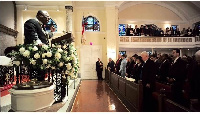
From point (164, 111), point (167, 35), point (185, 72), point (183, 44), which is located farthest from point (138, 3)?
point (164, 111)

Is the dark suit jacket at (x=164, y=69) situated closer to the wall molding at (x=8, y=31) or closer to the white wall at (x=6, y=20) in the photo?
the white wall at (x=6, y=20)

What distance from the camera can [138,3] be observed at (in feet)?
59.8

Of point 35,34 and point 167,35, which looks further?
point 167,35

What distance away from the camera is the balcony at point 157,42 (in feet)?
51.8

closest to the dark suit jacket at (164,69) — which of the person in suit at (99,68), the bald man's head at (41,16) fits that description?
the bald man's head at (41,16)

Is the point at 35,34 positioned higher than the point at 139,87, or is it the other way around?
the point at 35,34

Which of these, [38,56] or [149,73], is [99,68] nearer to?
[149,73]

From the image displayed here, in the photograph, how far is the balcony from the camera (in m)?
15.8

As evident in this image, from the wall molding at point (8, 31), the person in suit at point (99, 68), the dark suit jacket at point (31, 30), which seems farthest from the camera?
the person in suit at point (99, 68)

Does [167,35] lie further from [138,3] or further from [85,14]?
[85,14]

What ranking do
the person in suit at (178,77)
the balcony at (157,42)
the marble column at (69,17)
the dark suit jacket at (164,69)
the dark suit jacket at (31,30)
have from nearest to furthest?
the dark suit jacket at (31,30) → the person in suit at (178,77) → the dark suit jacket at (164,69) → the marble column at (69,17) → the balcony at (157,42)

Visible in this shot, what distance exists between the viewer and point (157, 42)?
52.5 ft

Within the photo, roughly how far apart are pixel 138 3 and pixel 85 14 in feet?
19.2

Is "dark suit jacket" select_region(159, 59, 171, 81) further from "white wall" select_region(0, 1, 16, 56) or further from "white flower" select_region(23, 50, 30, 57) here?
"white wall" select_region(0, 1, 16, 56)
